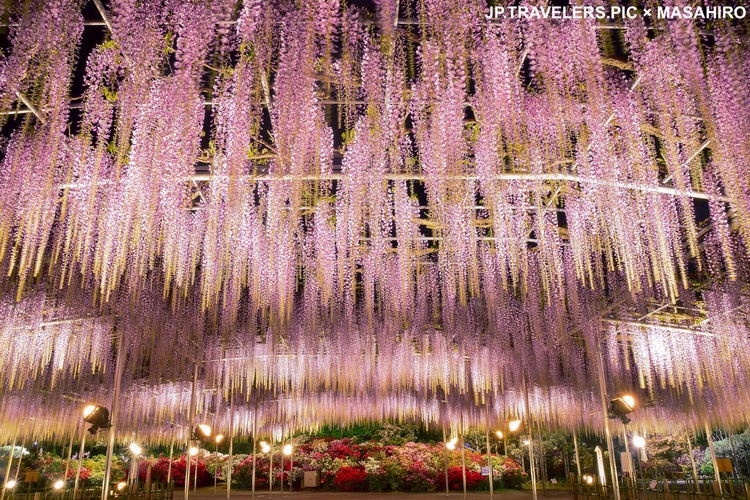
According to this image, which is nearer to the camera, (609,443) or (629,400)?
(609,443)

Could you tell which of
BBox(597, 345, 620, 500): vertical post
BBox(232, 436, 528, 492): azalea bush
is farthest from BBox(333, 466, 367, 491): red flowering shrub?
BBox(597, 345, 620, 500): vertical post

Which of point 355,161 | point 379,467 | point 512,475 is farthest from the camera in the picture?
point 512,475

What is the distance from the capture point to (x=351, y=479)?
15844mm

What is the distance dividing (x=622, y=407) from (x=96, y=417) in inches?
302

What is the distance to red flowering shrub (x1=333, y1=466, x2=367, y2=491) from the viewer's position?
1586 cm

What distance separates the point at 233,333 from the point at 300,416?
743 cm

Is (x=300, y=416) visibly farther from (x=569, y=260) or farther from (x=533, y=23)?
(x=533, y=23)

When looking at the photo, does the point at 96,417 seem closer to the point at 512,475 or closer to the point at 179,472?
the point at 179,472

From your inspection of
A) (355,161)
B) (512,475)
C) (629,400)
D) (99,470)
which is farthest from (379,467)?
(355,161)

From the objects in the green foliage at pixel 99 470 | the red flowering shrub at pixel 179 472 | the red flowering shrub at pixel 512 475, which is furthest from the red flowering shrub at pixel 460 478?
the green foliage at pixel 99 470

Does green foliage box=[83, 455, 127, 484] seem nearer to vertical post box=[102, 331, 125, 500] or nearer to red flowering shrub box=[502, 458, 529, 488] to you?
vertical post box=[102, 331, 125, 500]

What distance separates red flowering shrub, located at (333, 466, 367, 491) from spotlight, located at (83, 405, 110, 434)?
32.8ft

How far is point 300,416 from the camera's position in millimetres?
17078

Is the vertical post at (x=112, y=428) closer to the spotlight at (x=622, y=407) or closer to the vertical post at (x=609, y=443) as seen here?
the vertical post at (x=609, y=443)
